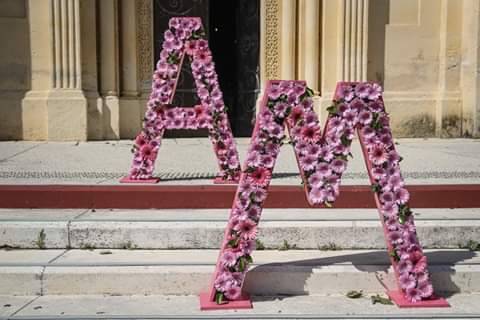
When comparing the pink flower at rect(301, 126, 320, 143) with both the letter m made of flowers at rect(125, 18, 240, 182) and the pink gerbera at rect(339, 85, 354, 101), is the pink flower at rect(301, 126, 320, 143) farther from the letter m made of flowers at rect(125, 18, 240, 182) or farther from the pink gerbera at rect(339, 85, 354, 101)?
the letter m made of flowers at rect(125, 18, 240, 182)

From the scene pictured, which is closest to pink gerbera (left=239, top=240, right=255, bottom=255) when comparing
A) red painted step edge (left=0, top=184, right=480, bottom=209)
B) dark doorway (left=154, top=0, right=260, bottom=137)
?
red painted step edge (left=0, top=184, right=480, bottom=209)

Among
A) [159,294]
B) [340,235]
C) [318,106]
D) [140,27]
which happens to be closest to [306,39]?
[318,106]

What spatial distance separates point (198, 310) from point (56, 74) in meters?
7.12

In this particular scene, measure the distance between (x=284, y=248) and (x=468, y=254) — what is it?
127 centimetres

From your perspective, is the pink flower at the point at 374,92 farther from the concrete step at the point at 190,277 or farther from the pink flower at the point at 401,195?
the concrete step at the point at 190,277

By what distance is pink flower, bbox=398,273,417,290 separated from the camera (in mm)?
3770

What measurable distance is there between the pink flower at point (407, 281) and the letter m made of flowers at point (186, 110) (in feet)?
8.35

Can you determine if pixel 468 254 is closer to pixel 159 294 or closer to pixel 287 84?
pixel 287 84

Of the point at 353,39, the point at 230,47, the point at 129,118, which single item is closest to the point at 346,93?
the point at 353,39

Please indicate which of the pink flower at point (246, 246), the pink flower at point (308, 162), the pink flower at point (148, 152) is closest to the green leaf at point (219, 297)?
the pink flower at point (246, 246)

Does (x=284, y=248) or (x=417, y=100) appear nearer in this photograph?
(x=284, y=248)

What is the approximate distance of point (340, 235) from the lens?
4520 mm

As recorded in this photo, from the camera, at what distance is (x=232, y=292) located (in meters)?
3.77

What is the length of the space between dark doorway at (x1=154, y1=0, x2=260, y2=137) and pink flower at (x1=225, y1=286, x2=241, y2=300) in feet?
25.1
